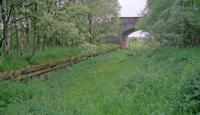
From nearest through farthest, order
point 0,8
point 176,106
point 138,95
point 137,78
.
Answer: point 176,106, point 138,95, point 137,78, point 0,8

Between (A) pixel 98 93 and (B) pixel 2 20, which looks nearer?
(A) pixel 98 93

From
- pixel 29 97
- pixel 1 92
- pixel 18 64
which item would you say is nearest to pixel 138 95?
pixel 29 97

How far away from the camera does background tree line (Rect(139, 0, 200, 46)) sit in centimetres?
1609

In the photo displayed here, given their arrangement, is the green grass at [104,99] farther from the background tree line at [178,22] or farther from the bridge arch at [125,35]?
the bridge arch at [125,35]

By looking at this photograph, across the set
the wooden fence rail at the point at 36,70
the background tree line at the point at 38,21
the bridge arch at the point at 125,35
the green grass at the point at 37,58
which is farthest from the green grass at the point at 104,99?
the bridge arch at the point at 125,35

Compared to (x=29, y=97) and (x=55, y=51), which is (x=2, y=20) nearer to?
(x=29, y=97)

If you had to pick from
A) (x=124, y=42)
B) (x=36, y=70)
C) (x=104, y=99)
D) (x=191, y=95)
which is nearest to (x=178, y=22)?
(x=36, y=70)

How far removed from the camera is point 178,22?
56.0 ft

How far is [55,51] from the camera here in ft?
62.6

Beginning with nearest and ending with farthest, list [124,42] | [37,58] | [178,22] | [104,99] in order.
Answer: [104,99] → [37,58] → [178,22] → [124,42]

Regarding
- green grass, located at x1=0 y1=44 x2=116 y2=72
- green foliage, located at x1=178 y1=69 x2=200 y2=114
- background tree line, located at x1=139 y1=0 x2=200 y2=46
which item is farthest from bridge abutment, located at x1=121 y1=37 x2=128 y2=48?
green foliage, located at x1=178 y1=69 x2=200 y2=114

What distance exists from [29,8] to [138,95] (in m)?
6.42

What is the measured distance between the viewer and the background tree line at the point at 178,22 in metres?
16.1

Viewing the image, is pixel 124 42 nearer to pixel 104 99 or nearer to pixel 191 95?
pixel 104 99
